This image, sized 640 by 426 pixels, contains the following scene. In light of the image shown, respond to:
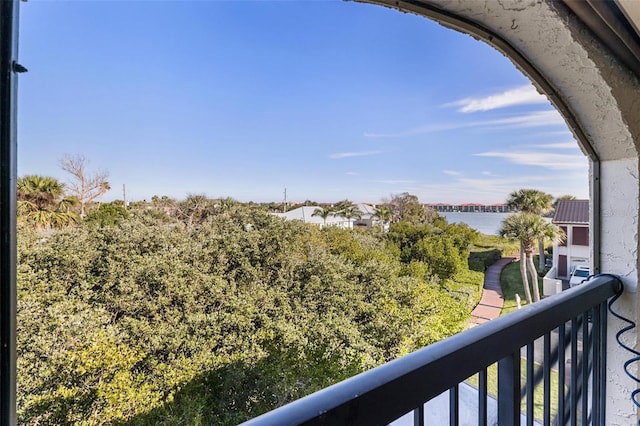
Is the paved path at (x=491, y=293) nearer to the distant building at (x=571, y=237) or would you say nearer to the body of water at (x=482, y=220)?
the body of water at (x=482, y=220)

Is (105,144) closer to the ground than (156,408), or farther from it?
farther from it

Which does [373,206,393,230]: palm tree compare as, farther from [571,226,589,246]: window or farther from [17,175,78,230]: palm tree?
[17,175,78,230]: palm tree

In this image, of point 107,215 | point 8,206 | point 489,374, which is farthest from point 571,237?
point 107,215

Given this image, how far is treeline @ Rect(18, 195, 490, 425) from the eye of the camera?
2.46 meters

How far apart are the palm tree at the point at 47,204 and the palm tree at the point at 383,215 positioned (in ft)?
6.89

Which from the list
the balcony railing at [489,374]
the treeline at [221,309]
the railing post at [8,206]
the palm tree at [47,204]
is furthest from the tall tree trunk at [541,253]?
the palm tree at [47,204]

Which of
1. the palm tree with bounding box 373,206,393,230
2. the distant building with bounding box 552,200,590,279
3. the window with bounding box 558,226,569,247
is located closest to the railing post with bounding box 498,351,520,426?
the distant building with bounding box 552,200,590,279

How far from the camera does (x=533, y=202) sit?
2.20 metres

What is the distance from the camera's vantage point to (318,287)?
3801mm

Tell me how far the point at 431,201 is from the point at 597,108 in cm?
155

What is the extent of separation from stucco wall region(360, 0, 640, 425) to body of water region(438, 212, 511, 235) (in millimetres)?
884

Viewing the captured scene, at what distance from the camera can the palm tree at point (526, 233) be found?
212 centimetres

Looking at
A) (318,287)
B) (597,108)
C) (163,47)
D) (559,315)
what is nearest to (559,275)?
(597,108)

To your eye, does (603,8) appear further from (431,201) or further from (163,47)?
(163,47)
